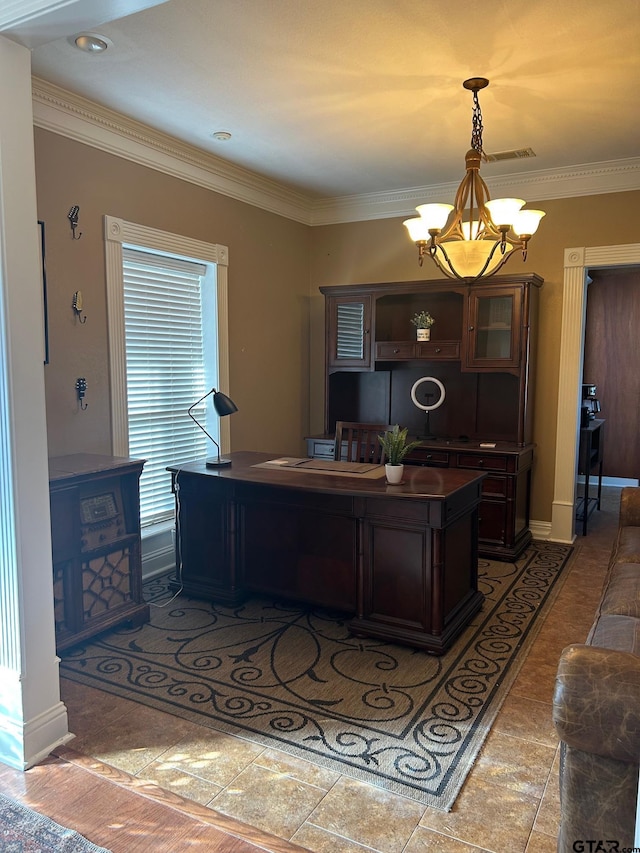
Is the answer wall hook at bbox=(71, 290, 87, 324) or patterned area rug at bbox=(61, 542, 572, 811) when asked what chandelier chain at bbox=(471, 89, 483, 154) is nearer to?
wall hook at bbox=(71, 290, 87, 324)

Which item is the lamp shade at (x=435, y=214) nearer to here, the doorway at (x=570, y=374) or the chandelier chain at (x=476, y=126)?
the chandelier chain at (x=476, y=126)

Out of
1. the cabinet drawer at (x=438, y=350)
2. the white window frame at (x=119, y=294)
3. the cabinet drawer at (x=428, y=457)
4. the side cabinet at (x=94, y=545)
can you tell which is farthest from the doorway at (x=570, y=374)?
the side cabinet at (x=94, y=545)

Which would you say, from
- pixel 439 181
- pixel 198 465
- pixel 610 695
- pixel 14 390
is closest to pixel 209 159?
pixel 439 181

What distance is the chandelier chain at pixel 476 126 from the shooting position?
3274 millimetres

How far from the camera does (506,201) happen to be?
9.32ft

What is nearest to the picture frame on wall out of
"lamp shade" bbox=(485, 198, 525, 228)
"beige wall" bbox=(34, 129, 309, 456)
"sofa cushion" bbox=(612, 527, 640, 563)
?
"beige wall" bbox=(34, 129, 309, 456)

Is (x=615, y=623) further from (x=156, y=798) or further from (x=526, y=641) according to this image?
(x=156, y=798)

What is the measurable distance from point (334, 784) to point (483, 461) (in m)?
2.87

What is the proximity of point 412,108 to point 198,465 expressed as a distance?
2429mm

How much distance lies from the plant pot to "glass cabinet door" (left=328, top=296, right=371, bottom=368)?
2098 mm

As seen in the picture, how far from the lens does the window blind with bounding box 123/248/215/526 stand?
4059mm

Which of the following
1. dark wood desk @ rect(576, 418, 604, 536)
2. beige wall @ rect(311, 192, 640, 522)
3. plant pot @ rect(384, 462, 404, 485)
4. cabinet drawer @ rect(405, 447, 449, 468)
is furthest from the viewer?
dark wood desk @ rect(576, 418, 604, 536)

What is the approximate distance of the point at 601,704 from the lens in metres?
1.48

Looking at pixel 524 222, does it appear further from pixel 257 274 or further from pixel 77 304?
pixel 257 274
